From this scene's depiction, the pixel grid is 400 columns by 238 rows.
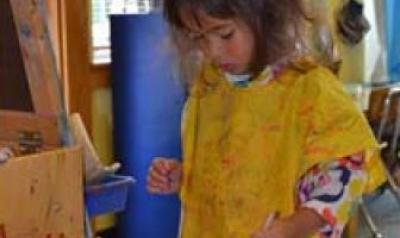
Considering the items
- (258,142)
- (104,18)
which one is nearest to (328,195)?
(258,142)

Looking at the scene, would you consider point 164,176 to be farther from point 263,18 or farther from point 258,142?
point 263,18

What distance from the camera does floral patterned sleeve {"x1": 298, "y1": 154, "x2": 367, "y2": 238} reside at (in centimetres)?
127

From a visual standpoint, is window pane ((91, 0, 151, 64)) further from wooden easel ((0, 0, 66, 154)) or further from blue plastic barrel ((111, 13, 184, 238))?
wooden easel ((0, 0, 66, 154))

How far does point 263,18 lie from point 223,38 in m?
0.09

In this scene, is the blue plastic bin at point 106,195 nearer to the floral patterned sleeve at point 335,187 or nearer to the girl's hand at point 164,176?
the girl's hand at point 164,176

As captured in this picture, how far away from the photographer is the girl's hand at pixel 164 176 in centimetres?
146

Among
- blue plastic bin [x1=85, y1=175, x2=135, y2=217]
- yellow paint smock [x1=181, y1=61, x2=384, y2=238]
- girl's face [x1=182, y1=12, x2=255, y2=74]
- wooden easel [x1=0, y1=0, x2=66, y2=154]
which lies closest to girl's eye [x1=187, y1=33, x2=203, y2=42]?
girl's face [x1=182, y1=12, x2=255, y2=74]

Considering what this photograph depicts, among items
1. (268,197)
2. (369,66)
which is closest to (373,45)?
(369,66)

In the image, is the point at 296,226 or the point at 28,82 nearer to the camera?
the point at 296,226

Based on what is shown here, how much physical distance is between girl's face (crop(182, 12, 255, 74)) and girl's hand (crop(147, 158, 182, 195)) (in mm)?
247

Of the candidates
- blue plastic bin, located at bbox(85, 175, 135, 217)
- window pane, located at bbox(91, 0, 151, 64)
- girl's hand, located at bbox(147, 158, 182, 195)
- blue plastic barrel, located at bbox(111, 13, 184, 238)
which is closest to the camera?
girl's hand, located at bbox(147, 158, 182, 195)

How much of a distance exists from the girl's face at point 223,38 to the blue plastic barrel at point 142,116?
1.60m

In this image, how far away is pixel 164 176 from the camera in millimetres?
1459

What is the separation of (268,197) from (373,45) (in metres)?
3.28
